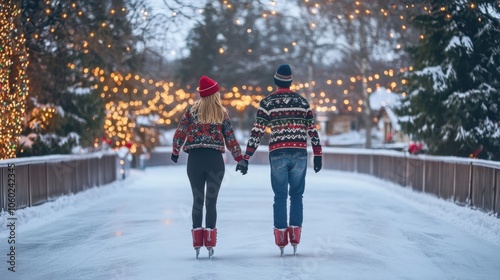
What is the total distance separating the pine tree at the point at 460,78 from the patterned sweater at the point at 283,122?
787 centimetres

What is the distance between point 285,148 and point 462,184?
6.82 metres

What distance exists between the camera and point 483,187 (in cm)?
1336

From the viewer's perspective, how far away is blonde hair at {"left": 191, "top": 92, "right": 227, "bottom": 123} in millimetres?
9005

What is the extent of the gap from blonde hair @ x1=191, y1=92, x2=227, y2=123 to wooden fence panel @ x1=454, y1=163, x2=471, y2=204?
22.1 feet

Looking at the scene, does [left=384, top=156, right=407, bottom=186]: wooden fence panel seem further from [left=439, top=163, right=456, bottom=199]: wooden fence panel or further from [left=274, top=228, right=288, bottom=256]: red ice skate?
[left=274, top=228, right=288, bottom=256]: red ice skate

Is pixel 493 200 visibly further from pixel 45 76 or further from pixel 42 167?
pixel 45 76

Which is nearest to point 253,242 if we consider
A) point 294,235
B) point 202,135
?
point 294,235

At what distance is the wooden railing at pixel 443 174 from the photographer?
512 inches

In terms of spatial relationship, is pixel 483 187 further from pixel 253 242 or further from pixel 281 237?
pixel 281 237

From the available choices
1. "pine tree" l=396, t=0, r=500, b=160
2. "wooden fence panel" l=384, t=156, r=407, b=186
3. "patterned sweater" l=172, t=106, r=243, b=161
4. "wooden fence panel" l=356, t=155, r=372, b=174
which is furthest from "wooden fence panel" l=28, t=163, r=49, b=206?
"wooden fence panel" l=356, t=155, r=372, b=174

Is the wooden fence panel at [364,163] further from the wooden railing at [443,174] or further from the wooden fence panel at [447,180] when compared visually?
the wooden fence panel at [447,180]

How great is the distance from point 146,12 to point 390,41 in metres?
21.8

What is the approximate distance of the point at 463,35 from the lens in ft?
56.5

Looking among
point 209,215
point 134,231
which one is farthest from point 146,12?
point 209,215
